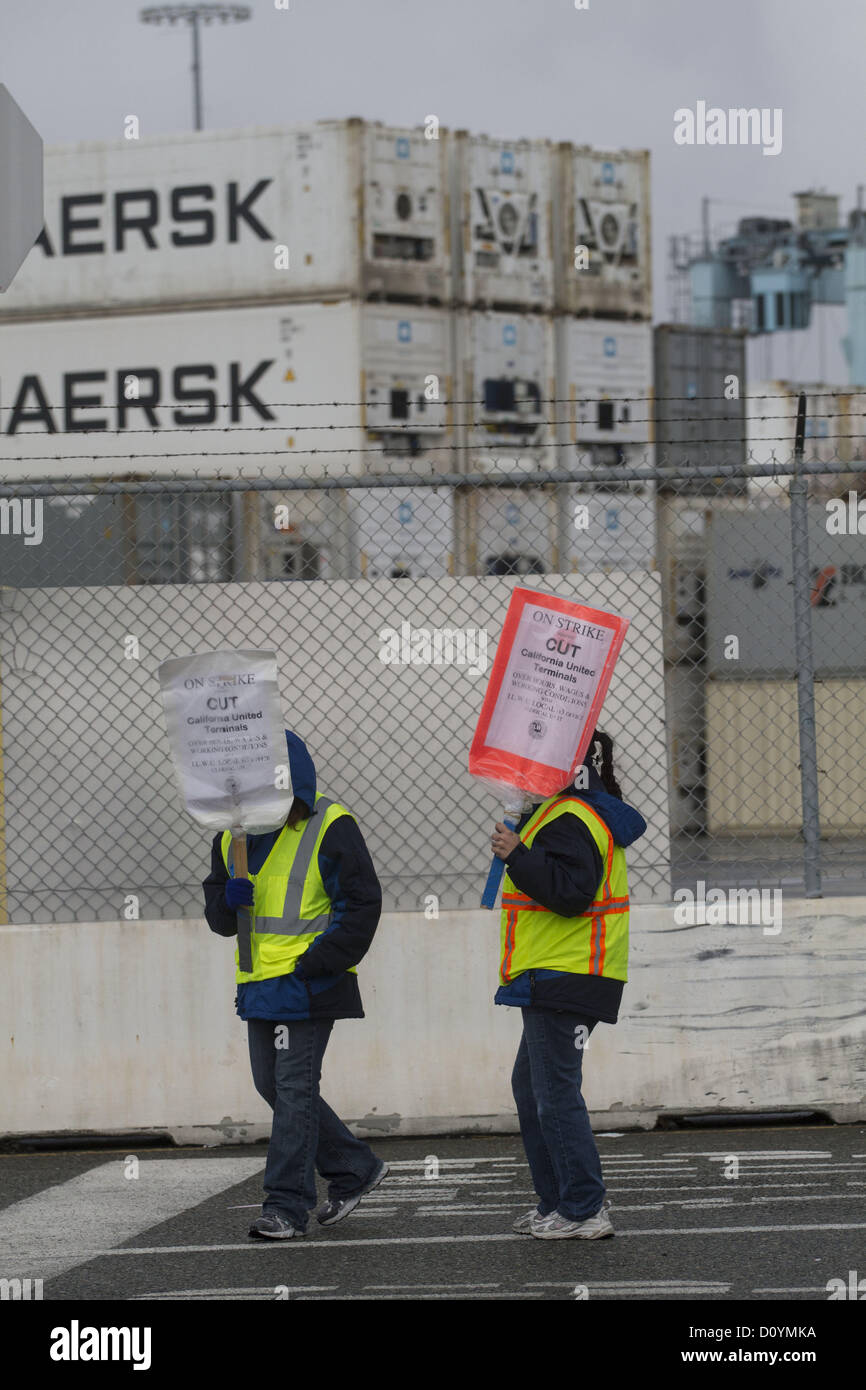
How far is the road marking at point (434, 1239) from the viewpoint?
18.8 feet

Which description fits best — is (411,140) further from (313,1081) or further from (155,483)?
(313,1081)

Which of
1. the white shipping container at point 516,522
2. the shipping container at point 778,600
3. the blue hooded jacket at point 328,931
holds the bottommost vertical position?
the blue hooded jacket at point 328,931

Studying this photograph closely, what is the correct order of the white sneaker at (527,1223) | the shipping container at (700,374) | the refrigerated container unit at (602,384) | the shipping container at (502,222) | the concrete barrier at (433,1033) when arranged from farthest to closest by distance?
the shipping container at (700,374), the refrigerated container unit at (602,384), the shipping container at (502,222), the concrete barrier at (433,1033), the white sneaker at (527,1223)

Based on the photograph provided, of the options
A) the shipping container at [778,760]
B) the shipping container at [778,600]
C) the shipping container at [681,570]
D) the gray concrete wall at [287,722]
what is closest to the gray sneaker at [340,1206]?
the gray concrete wall at [287,722]

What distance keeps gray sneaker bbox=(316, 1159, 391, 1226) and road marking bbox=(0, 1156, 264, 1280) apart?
0.59 metres

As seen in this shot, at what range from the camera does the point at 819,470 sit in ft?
25.5

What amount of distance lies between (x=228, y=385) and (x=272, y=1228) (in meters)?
13.4

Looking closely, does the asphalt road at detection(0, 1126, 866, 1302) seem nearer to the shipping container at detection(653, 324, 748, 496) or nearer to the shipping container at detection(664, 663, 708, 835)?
the shipping container at detection(664, 663, 708, 835)

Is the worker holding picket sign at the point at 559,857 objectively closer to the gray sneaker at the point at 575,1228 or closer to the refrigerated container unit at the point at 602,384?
the gray sneaker at the point at 575,1228

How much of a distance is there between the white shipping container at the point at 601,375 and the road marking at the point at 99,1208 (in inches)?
478

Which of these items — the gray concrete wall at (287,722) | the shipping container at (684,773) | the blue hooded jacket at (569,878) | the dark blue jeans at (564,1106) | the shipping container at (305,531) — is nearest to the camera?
the blue hooded jacket at (569,878)

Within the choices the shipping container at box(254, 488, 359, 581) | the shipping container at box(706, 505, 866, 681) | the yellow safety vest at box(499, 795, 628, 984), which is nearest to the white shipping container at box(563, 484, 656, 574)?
the shipping container at box(706, 505, 866, 681)

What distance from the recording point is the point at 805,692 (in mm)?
7770
